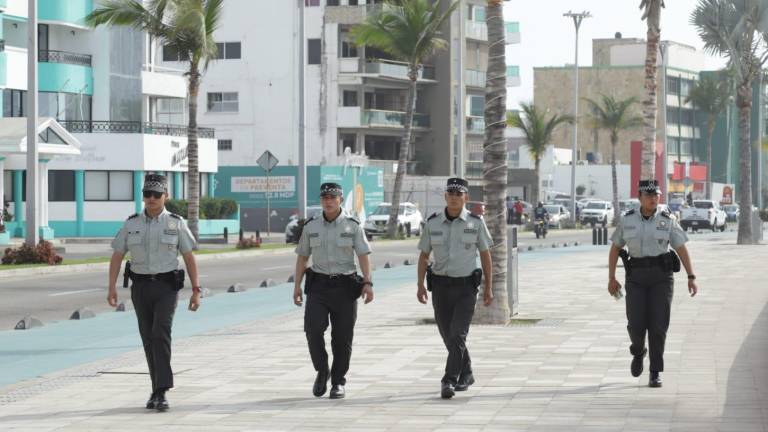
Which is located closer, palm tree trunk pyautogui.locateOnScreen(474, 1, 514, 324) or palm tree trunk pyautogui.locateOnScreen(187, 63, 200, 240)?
palm tree trunk pyautogui.locateOnScreen(474, 1, 514, 324)

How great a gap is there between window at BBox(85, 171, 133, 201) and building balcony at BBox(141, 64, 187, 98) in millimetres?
5303

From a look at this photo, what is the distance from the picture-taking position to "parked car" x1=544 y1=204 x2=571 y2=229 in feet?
275

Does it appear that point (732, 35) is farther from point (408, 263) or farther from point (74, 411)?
point (74, 411)

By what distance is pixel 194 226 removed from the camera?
45.0 m

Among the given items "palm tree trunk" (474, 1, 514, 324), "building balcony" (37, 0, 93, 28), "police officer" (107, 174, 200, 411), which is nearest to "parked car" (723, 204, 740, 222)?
"building balcony" (37, 0, 93, 28)

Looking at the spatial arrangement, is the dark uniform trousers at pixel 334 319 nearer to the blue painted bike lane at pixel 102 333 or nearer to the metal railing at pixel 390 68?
the blue painted bike lane at pixel 102 333

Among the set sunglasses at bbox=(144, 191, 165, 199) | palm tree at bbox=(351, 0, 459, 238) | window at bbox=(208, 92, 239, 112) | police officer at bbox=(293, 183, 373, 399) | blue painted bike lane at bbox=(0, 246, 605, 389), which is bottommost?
blue painted bike lane at bbox=(0, 246, 605, 389)

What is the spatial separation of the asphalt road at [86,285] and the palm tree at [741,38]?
507 inches

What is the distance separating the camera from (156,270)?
11.1m

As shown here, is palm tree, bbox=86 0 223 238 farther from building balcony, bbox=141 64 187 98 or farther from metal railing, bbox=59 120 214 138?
building balcony, bbox=141 64 187 98

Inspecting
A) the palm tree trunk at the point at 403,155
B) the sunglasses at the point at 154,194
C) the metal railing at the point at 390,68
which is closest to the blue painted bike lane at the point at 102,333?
the sunglasses at the point at 154,194

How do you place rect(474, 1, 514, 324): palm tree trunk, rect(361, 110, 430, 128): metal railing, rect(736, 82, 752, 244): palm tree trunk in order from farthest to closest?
rect(361, 110, 430, 128): metal railing → rect(736, 82, 752, 244): palm tree trunk → rect(474, 1, 514, 324): palm tree trunk

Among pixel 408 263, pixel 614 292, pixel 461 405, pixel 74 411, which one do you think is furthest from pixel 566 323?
pixel 408 263

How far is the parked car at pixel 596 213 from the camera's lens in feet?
282
